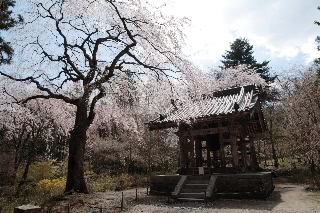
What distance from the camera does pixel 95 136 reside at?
1182 inches

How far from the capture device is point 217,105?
1650 centimetres

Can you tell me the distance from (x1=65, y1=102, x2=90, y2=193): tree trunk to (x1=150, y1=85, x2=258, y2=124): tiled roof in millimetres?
4211

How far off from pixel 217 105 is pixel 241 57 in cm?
1915

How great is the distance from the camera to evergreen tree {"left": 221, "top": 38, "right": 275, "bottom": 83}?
3231 centimetres

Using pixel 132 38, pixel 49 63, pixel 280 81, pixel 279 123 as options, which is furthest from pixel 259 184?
pixel 280 81

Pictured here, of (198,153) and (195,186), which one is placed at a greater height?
(198,153)

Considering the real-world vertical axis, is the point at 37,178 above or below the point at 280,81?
below

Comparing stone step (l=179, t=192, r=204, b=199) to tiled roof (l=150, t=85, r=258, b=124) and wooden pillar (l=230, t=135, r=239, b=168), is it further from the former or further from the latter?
tiled roof (l=150, t=85, r=258, b=124)

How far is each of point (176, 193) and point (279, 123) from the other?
20.9 metres

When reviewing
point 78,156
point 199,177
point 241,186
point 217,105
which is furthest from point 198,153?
point 78,156

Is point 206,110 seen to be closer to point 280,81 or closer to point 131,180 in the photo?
point 131,180

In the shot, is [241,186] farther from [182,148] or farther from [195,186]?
[182,148]

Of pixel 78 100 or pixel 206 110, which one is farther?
pixel 206 110

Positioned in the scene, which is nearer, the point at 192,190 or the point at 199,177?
the point at 192,190
